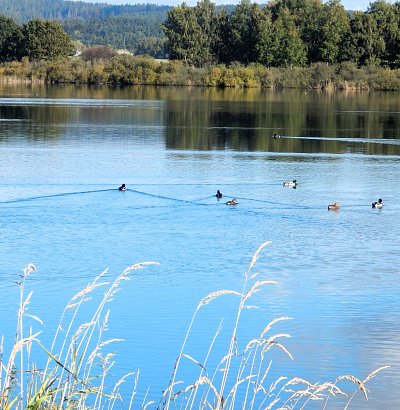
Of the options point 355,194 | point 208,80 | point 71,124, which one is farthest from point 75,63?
point 355,194

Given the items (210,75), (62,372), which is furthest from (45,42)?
(62,372)

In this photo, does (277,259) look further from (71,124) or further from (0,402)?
(71,124)

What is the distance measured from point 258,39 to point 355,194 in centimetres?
7821

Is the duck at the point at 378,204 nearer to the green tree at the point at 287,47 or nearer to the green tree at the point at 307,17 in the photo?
the green tree at the point at 287,47

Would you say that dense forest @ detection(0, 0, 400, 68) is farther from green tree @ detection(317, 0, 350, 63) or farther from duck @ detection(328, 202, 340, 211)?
duck @ detection(328, 202, 340, 211)

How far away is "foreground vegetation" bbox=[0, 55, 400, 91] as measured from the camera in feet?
299

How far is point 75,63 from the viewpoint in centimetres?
9756

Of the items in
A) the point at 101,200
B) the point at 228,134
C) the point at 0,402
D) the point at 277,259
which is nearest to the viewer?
the point at 0,402

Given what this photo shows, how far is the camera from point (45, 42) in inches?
4158

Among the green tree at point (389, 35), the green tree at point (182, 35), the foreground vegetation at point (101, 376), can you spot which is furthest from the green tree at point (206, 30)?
the foreground vegetation at point (101, 376)

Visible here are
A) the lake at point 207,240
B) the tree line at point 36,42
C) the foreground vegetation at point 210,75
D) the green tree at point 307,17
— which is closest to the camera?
the lake at point 207,240

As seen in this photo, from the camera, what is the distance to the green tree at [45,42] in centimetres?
10544

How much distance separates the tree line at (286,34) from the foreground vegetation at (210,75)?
12.9ft

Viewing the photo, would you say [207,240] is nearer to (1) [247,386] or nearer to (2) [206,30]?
(1) [247,386]
